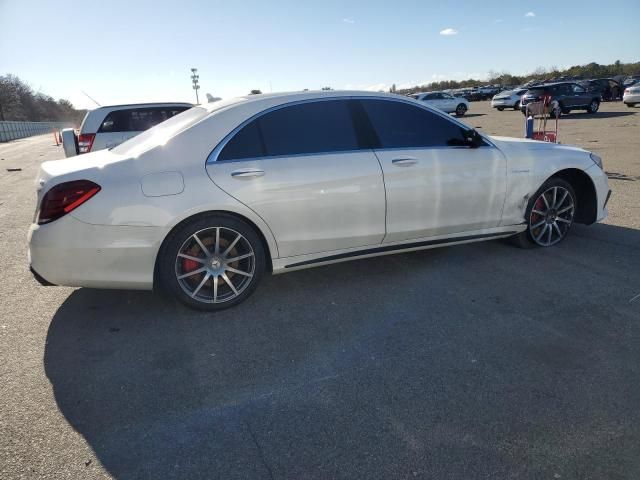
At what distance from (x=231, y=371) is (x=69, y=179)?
5.85ft

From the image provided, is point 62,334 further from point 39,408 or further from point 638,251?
point 638,251

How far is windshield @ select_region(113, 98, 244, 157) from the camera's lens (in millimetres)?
3640

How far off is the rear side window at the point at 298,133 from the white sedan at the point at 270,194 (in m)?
0.01

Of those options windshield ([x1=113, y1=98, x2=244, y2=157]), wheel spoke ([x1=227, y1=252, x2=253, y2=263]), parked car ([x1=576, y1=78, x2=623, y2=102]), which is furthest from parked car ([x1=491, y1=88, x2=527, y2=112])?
wheel spoke ([x1=227, y1=252, x2=253, y2=263])

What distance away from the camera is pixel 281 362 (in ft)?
9.82

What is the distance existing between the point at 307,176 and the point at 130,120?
22.5 ft

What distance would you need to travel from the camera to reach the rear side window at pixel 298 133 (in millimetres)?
3674

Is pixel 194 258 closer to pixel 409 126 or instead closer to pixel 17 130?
pixel 409 126

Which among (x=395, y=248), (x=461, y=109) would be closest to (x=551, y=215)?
(x=395, y=248)

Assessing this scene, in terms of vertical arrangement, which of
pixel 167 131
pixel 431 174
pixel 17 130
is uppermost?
pixel 17 130

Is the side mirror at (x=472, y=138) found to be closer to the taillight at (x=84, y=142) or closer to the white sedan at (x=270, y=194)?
the white sedan at (x=270, y=194)

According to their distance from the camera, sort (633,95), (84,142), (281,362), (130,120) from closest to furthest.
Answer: (281,362), (84,142), (130,120), (633,95)

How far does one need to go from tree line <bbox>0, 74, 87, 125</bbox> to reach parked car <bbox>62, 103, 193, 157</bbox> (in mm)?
65881

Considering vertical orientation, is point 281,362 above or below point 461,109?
below
